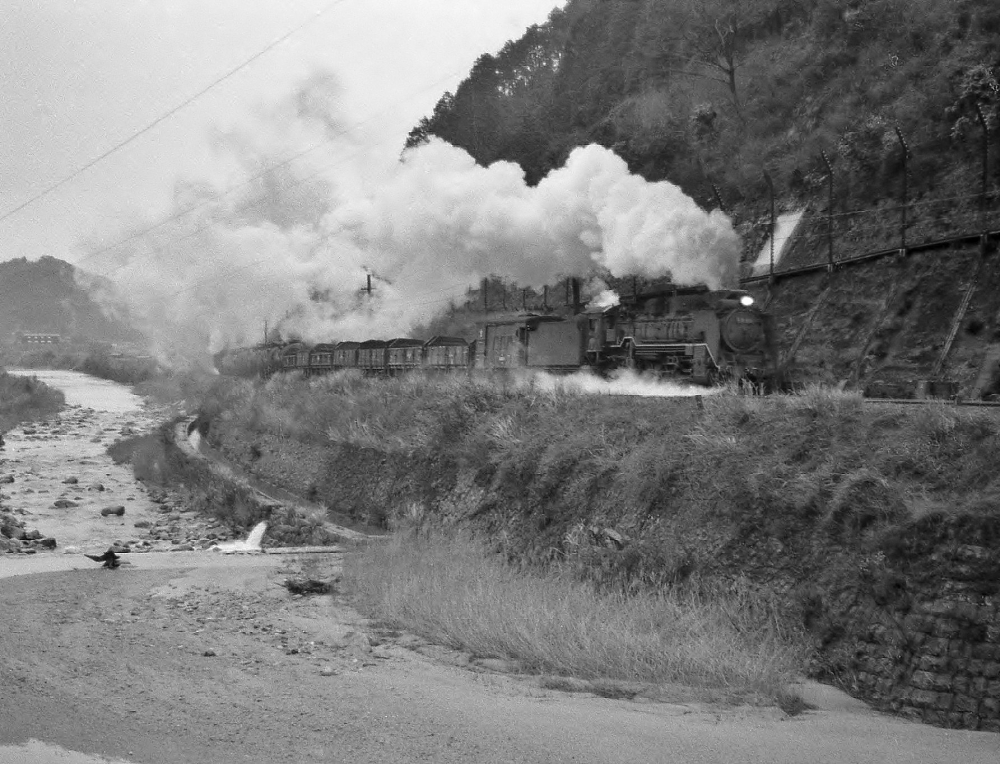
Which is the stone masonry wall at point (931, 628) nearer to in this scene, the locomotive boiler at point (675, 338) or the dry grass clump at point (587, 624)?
the dry grass clump at point (587, 624)

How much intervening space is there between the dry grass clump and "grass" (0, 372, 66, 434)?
155 feet

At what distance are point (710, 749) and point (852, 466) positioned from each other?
233 inches

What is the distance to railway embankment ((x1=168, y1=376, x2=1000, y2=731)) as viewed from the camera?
1071 cm

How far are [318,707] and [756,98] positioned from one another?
38.8 metres

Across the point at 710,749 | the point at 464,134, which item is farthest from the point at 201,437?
the point at 710,749

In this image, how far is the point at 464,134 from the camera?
2493 inches

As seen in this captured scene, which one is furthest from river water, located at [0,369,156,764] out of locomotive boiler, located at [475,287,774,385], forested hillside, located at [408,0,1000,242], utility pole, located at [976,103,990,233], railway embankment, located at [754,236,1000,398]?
utility pole, located at [976,103,990,233]

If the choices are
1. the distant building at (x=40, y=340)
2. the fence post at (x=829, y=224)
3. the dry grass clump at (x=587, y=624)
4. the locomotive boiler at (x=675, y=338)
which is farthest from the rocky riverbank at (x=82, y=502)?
the distant building at (x=40, y=340)

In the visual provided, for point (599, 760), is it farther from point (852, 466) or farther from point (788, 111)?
point (788, 111)

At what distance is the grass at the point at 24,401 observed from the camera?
2352 inches

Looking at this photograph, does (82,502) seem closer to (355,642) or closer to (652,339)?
(652,339)

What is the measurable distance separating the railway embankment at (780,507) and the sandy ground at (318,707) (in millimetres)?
929

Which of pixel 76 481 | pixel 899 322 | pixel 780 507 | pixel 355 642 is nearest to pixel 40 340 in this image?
pixel 76 481

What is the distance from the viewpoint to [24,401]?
65.4 metres
